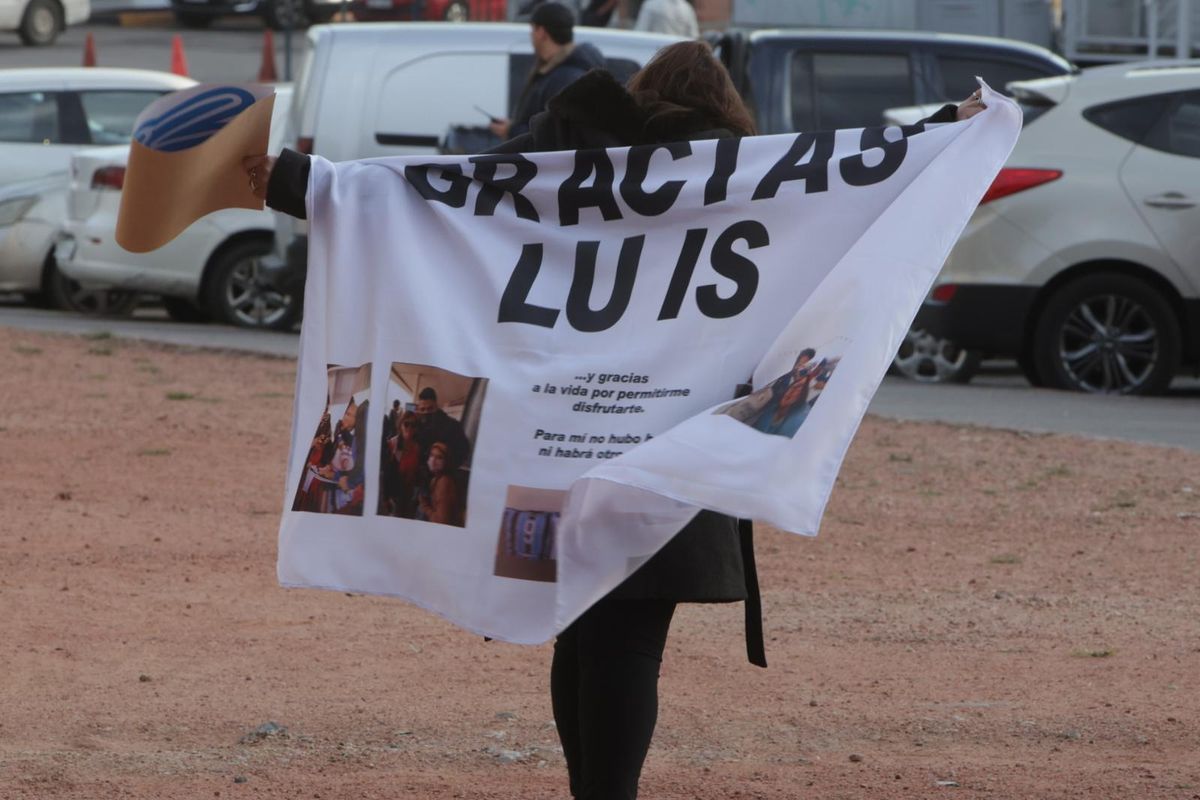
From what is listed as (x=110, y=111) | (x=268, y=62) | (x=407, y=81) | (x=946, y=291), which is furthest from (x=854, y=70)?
(x=268, y=62)

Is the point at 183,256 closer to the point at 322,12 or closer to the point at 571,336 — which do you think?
the point at 571,336

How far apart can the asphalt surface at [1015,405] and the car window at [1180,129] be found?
1364 millimetres

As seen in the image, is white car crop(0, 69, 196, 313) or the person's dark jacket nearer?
the person's dark jacket

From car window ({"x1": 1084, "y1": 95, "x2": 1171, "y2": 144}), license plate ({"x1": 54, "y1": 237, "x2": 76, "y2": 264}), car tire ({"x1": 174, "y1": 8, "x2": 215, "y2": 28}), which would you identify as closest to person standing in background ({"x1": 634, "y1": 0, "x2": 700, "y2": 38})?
license plate ({"x1": 54, "y1": 237, "x2": 76, "y2": 264})

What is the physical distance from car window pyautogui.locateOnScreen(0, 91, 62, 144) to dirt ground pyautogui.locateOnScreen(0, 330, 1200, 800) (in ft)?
23.0

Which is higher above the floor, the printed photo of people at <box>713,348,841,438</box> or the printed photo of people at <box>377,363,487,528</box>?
the printed photo of people at <box>713,348,841,438</box>

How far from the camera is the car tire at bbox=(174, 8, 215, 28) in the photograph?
3525 cm

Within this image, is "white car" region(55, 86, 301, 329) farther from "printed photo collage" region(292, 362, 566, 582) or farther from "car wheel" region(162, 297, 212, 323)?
"printed photo collage" region(292, 362, 566, 582)

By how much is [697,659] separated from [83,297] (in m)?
10.5

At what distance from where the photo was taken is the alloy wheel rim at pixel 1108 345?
10.8m

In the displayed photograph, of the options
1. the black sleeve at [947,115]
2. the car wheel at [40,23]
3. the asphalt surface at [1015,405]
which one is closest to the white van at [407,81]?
the asphalt surface at [1015,405]

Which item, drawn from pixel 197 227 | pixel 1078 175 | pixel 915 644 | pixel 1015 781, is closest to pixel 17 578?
pixel 915 644

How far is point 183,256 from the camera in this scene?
45.2 feet

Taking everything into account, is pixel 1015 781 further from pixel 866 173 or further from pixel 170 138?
pixel 170 138
